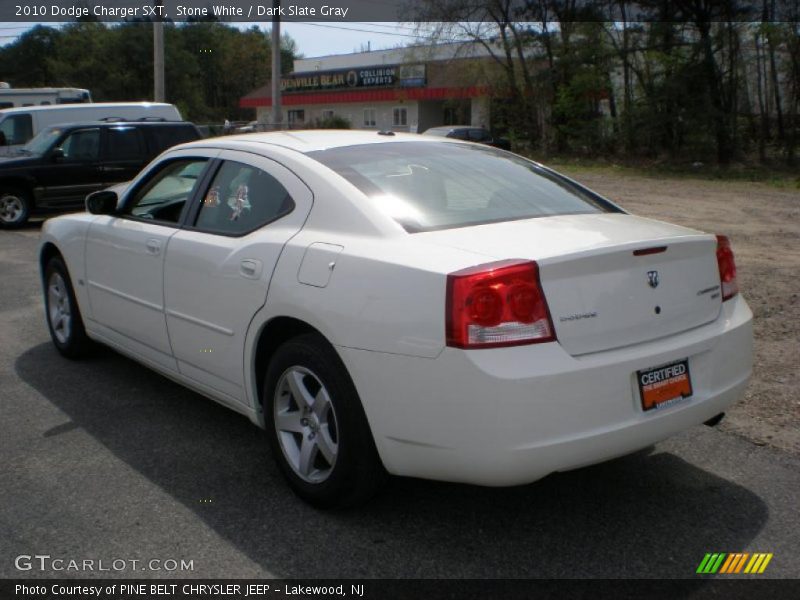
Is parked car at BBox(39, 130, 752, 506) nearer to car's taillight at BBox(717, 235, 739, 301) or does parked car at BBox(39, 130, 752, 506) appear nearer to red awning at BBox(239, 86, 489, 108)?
car's taillight at BBox(717, 235, 739, 301)

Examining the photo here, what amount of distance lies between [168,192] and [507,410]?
2897 mm

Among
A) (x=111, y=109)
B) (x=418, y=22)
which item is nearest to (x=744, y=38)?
(x=418, y=22)

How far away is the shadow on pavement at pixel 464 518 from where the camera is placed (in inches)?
130

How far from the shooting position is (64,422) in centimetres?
496

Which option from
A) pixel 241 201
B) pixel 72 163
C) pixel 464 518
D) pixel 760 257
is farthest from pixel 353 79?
pixel 464 518

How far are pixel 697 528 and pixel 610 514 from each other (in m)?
0.35

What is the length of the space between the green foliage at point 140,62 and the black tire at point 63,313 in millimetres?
A: 55968

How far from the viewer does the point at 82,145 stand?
48.1 ft

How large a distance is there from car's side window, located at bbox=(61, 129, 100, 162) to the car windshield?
21cm

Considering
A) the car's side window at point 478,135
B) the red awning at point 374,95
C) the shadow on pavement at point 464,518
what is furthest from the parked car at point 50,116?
the red awning at point 374,95

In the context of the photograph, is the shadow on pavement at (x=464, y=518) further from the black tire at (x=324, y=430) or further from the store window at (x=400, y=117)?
the store window at (x=400, y=117)

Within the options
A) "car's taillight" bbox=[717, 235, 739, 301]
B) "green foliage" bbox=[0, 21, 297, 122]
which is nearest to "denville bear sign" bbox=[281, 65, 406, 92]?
"green foliage" bbox=[0, 21, 297, 122]

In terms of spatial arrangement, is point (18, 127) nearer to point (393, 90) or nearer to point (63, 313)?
point (63, 313)

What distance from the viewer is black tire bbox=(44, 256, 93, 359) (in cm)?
598
